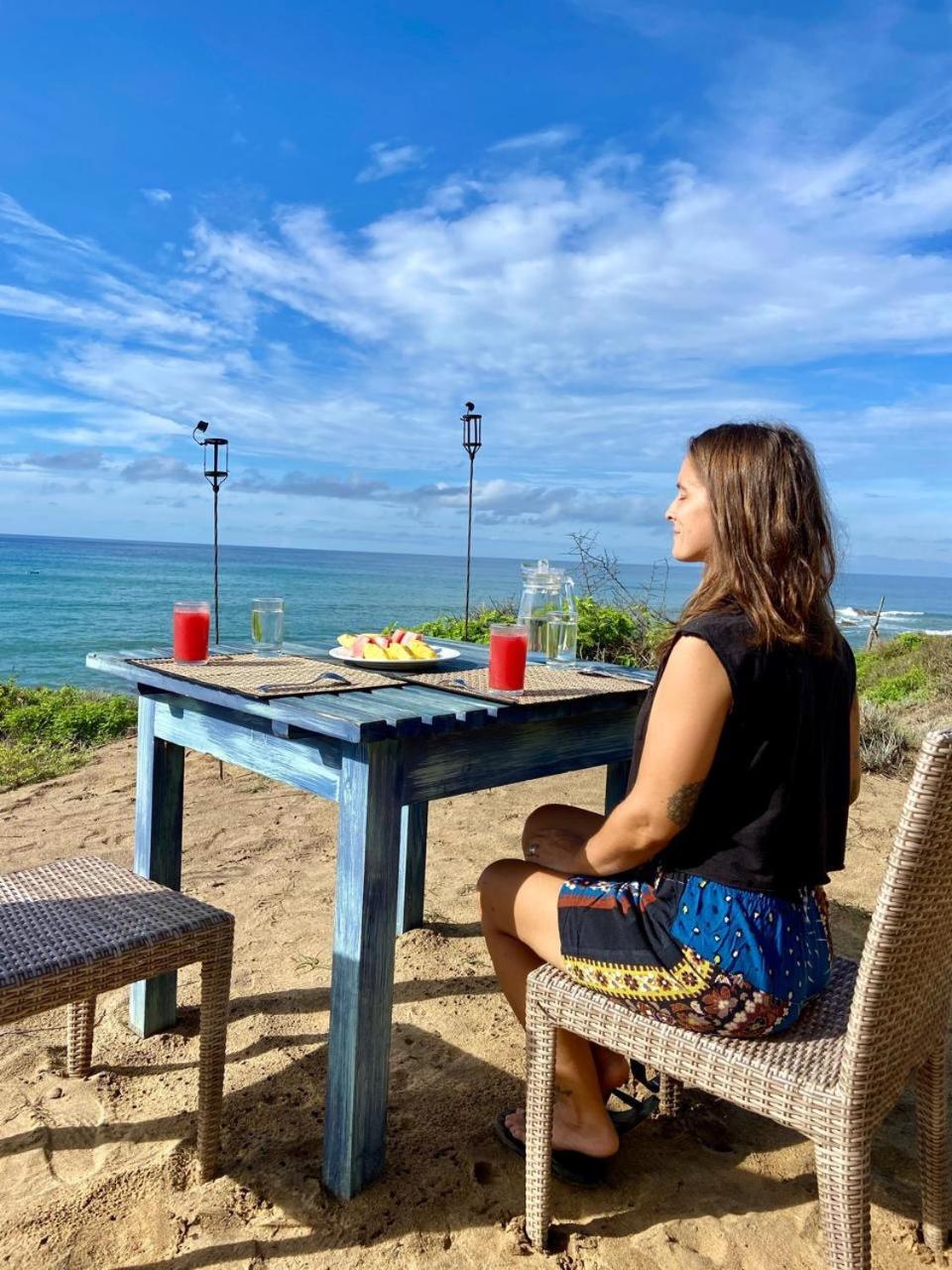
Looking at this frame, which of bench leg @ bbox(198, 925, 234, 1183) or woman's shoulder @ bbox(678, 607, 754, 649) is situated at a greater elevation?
woman's shoulder @ bbox(678, 607, 754, 649)

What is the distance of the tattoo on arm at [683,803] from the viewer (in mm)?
1459

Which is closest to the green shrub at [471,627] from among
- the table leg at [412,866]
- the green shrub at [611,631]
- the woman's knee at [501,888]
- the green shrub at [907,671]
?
the green shrub at [611,631]

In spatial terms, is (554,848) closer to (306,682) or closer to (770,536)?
(306,682)

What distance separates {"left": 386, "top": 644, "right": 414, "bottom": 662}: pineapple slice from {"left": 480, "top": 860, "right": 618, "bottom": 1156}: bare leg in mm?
604

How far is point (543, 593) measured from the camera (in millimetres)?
2422

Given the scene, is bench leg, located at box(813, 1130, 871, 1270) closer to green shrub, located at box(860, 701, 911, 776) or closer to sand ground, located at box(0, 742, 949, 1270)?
sand ground, located at box(0, 742, 949, 1270)

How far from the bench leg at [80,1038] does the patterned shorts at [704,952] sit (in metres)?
1.25

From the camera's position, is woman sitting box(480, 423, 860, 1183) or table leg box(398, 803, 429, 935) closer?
woman sitting box(480, 423, 860, 1183)

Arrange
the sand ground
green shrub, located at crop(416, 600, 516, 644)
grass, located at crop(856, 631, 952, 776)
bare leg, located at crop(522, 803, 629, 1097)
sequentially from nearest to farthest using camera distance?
1. the sand ground
2. bare leg, located at crop(522, 803, 629, 1097)
3. grass, located at crop(856, 631, 952, 776)
4. green shrub, located at crop(416, 600, 516, 644)

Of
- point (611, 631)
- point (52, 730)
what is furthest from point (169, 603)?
point (611, 631)

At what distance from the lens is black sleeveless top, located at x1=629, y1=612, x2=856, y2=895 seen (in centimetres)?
146

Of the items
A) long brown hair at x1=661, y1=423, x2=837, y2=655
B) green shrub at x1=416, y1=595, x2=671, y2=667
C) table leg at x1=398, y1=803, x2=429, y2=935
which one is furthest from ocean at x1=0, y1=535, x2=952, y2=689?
table leg at x1=398, y1=803, x2=429, y2=935

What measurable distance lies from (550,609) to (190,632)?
950 mm

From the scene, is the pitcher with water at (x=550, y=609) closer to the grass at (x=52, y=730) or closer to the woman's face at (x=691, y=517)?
the woman's face at (x=691, y=517)
